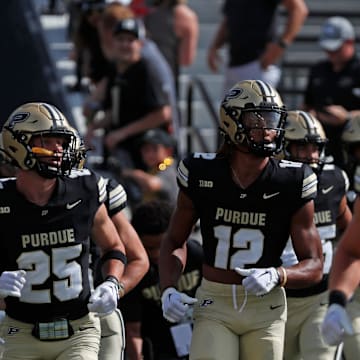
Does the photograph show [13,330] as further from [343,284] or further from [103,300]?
[343,284]

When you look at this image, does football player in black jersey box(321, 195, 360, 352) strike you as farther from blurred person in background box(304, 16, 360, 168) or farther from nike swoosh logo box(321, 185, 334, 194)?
blurred person in background box(304, 16, 360, 168)

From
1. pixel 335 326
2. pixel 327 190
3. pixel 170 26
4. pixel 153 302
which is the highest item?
pixel 335 326

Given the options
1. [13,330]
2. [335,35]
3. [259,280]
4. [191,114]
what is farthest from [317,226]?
[191,114]

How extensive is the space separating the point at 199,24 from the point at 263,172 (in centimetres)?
791

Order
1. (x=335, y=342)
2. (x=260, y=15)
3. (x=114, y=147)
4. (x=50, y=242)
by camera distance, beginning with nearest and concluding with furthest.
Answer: (x=335, y=342), (x=50, y=242), (x=114, y=147), (x=260, y=15)

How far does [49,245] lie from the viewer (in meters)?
5.53

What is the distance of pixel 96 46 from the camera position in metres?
10.5

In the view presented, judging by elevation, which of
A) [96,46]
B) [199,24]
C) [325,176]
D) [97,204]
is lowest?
[199,24]

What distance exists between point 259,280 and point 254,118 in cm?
84

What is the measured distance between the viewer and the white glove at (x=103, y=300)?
5402 millimetres

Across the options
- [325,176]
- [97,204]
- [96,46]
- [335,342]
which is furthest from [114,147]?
[335,342]

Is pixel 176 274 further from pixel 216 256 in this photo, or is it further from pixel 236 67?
pixel 236 67

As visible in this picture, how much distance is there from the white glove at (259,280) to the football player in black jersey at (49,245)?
1.99 feet

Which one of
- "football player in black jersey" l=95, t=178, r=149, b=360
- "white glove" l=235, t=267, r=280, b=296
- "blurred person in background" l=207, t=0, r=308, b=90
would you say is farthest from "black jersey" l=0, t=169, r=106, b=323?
"blurred person in background" l=207, t=0, r=308, b=90
